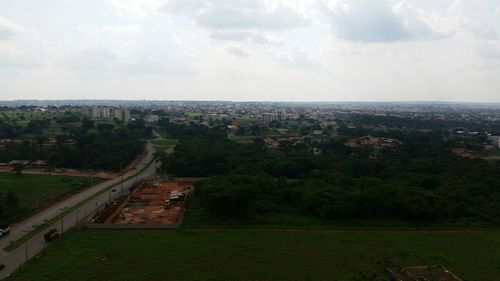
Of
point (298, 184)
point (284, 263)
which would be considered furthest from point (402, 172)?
point (284, 263)

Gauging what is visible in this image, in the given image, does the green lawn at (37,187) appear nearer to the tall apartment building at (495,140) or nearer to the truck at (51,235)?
the truck at (51,235)

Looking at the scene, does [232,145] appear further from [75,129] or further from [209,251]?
[209,251]

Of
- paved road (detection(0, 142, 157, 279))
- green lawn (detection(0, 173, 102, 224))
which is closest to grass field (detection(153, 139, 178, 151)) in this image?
paved road (detection(0, 142, 157, 279))

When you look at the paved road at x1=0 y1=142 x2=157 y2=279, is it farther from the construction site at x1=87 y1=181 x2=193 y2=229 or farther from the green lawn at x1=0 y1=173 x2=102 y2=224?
the construction site at x1=87 y1=181 x2=193 y2=229

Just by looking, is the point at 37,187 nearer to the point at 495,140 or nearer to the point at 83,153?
the point at 83,153

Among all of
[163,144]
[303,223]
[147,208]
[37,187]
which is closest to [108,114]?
[163,144]
